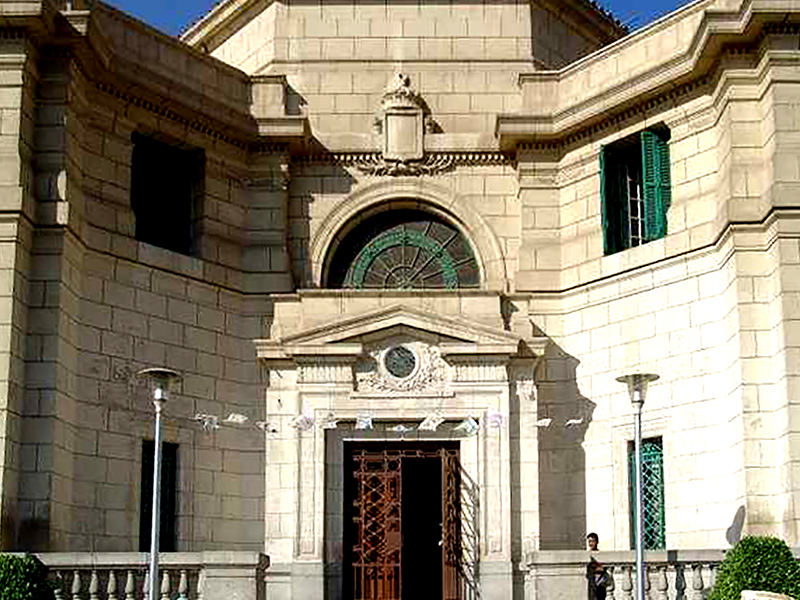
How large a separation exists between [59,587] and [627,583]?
22.0 feet

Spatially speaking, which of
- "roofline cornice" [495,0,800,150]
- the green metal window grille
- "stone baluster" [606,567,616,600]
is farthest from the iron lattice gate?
"roofline cornice" [495,0,800,150]

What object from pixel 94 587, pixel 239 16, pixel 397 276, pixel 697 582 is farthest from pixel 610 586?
pixel 239 16

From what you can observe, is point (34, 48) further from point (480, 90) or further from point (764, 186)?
point (764, 186)

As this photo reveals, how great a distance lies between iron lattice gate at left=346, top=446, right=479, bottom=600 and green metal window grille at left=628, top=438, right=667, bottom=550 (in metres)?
2.26

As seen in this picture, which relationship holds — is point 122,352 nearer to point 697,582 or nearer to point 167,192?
point 167,192

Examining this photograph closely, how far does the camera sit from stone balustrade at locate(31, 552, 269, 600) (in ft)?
53.6

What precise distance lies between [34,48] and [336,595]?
8620mm

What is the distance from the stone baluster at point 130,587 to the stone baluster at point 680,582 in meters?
6.41

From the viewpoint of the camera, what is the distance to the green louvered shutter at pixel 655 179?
832 inches

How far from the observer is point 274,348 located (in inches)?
836

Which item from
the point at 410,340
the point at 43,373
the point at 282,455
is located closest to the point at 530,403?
the point at 410,340

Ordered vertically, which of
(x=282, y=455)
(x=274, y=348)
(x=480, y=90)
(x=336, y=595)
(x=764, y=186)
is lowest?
(x=336, y=595)

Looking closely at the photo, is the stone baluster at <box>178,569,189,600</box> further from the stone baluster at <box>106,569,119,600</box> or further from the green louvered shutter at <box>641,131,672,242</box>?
the green louvered shutter at <box>641,131,672,242</box>

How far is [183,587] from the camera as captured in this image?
16.5 m
